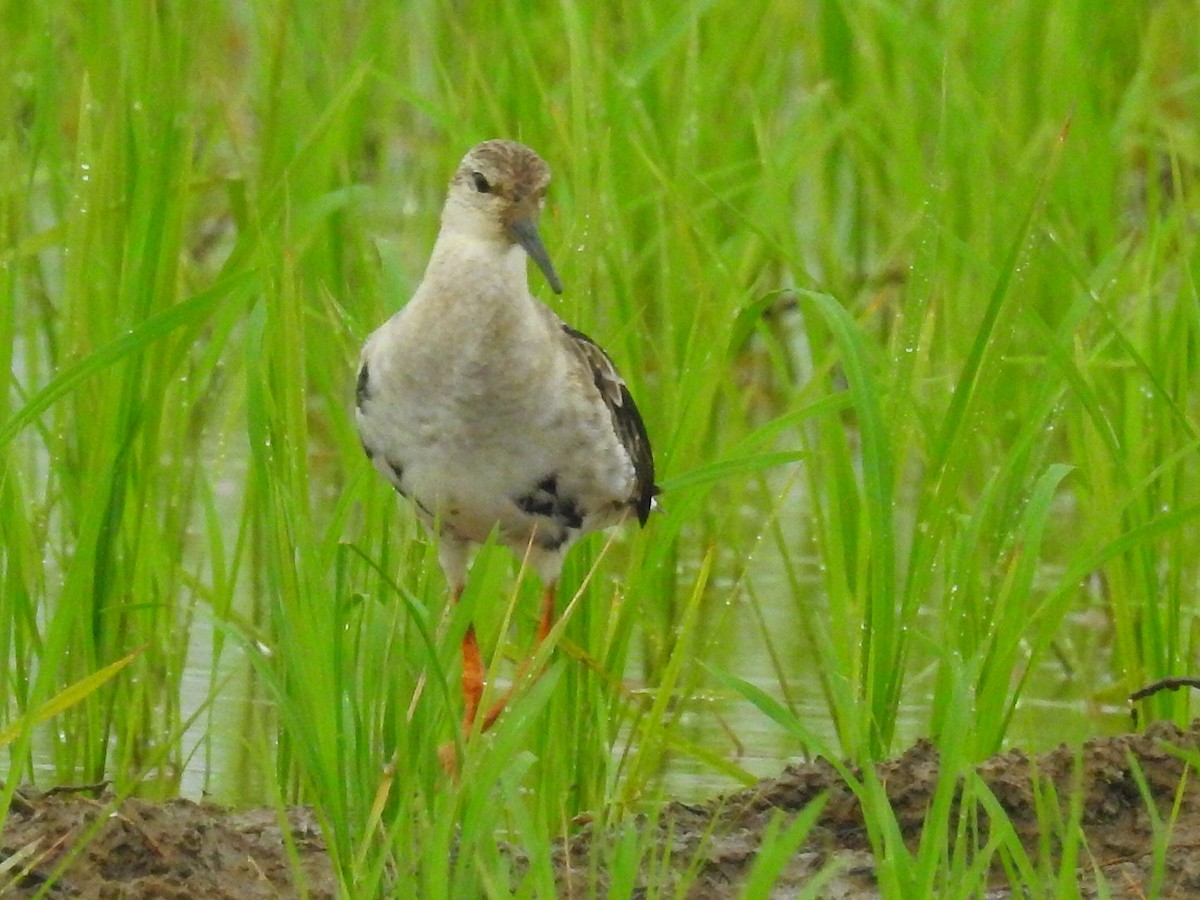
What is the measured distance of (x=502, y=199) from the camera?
470 cm

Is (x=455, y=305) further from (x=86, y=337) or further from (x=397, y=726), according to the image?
(x=397, y=726)

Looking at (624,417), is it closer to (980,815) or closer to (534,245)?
(534,245)

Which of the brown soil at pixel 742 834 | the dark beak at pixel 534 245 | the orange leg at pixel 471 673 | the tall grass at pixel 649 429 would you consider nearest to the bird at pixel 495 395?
the dark beak at pixel 534 245

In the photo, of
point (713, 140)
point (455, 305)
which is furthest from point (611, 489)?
point (713, 140)

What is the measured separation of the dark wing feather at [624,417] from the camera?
4.84 m

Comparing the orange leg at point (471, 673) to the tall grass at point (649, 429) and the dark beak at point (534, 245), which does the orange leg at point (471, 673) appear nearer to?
the tall grass at point (649, 429)

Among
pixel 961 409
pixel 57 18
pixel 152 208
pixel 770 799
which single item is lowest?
pixel 770 799

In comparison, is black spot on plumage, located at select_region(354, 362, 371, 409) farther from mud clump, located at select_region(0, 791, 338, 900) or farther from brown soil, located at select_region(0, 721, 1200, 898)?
mud clump, located at select_region(0, 791, 338, 900)

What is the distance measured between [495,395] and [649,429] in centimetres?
109

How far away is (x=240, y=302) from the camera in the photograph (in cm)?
462

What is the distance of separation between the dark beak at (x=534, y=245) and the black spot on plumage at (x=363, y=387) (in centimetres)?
40

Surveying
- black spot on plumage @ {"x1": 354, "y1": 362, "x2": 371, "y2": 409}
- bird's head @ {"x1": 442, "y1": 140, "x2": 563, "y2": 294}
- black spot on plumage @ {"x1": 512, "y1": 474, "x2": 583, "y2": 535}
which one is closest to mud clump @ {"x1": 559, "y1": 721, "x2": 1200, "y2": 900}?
black spot on plumage @ {"x1": 512, "y1": 474, "x2": 583, "y2": 535}

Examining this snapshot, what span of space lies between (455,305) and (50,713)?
121 cm

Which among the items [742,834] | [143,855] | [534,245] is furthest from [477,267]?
[143,855]
